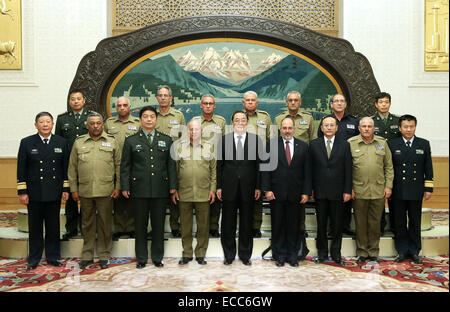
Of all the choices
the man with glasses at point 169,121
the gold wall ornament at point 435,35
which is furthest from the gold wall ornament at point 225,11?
the man with glasses at point 169,121

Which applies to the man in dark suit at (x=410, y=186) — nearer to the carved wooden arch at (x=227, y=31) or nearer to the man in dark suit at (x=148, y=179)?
the carved wooden arch at (x=227, y=31)

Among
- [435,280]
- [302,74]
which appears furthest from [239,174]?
[302,74]

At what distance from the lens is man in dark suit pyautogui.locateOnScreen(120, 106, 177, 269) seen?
409cm

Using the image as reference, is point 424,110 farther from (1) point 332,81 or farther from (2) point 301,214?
(2) point 301,214

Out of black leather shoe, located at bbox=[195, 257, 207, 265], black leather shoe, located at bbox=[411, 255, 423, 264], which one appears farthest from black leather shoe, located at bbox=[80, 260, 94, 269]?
black leather shoe, located at bbox=[411, 255, 423, 264]

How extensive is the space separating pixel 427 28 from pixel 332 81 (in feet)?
6.86

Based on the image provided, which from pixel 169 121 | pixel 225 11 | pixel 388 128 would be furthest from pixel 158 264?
pixel 225 11

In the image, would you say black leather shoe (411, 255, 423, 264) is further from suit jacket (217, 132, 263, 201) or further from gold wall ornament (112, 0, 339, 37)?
gold wall ornament (112, 0, 339, 37)

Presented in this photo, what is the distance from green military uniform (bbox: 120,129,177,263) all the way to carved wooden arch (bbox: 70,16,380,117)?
7.22 feet

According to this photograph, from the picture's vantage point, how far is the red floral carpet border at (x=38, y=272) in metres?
3.65

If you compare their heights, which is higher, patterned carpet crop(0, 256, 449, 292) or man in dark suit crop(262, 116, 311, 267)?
man in dark suit crop(262, 116, 311, 267)

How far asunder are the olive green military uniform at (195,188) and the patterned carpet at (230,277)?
24cm

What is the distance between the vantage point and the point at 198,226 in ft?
13.9
